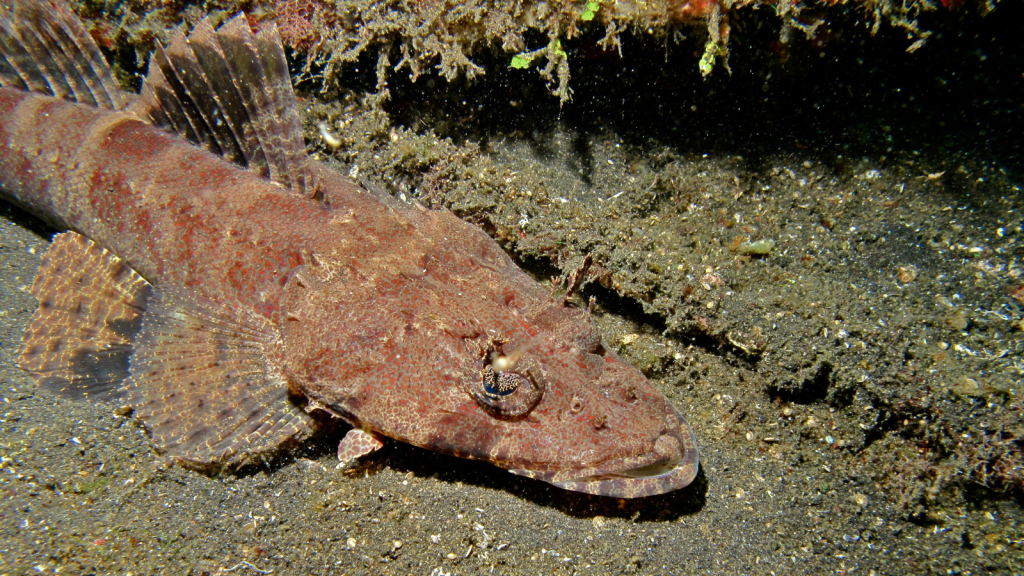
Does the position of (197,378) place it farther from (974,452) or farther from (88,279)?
(974,452)

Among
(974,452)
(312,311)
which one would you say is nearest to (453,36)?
(312,311)

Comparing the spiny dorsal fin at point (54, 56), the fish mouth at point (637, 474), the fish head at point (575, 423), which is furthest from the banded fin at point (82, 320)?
the fish mouth at point (637, 474)

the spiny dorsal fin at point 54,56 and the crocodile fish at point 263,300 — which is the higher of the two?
the spiny dorsal fin at point 54,56

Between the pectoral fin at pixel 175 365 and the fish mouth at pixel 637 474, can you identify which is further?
the pectoral fin at pixel 175 365

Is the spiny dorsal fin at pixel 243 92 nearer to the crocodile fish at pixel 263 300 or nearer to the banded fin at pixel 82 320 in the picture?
the crocodile fish at pixel 263 300

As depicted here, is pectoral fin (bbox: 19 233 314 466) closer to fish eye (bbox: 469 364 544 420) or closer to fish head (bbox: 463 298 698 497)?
fish eye (bbox: 469 364 544 420)

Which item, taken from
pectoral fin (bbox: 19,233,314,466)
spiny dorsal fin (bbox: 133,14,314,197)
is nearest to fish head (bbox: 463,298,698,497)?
pectoral fin (bbox: 19,233,314,466)

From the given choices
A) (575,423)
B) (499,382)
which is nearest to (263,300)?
(499,382)
